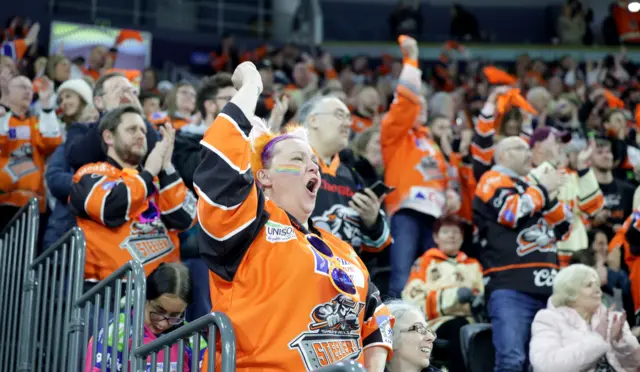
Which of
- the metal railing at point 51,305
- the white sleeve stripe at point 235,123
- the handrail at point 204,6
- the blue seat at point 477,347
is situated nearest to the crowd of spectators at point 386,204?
the white sleeve stripe at point 235,123

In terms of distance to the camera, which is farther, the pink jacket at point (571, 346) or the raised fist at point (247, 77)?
the pink jacket at point (571, 346)

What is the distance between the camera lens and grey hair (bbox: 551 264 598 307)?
5.54 m

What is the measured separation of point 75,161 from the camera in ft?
17.4

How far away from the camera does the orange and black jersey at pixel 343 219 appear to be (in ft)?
16.5

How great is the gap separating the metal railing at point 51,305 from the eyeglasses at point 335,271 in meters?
1.50

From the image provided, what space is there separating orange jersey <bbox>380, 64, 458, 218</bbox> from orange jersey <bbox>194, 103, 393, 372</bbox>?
384 centimetres

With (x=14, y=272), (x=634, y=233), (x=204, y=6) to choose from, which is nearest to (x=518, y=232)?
(x=634, y=233)

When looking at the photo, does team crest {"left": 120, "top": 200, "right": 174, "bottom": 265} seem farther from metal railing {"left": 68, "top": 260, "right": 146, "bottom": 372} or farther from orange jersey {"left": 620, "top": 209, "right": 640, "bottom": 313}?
orange jersey {"left": 620, "top": 209, "right": 640, "bottom": 313}

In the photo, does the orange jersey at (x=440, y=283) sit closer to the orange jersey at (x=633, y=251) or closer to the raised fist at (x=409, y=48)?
the orange jersey at (x=633, y=251)

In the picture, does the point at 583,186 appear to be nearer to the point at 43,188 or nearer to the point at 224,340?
the point at 43,188

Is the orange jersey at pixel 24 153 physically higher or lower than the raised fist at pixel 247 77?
lower

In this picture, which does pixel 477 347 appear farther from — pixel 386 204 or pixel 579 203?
pixel 579 203

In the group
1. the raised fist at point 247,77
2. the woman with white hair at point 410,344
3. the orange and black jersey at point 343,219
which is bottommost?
the woman with white hair at point 410,344

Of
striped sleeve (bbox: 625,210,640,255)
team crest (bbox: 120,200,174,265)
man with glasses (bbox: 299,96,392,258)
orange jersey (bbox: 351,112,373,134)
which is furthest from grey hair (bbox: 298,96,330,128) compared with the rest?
orange jersey (bbox: 351,112,373,134)
